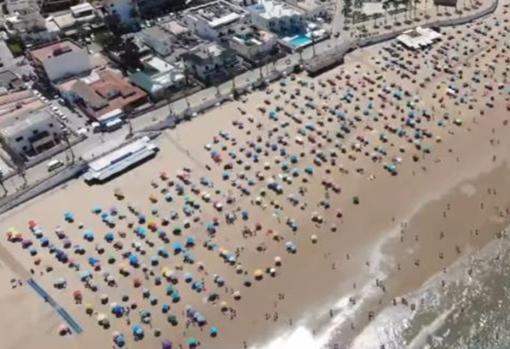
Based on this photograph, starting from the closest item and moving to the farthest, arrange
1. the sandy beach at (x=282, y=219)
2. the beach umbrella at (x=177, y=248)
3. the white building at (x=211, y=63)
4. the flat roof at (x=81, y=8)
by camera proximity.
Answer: the sandy beach at (x=282, y=219), the beach umbrella at (x=177, y=248), the white building at (x=211, y=63), the flat roof at (x=81, y=8)

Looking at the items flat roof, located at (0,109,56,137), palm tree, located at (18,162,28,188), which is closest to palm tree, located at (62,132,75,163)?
flat roof, located at (0,109,56,137)

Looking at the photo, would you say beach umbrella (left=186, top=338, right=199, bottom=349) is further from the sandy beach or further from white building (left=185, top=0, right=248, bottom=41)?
white building (left=185, top=0, right=248, bottom=41)

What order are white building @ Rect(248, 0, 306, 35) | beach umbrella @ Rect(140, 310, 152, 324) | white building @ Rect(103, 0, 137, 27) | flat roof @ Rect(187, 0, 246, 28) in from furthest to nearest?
1. white building @ Rect(103, 0, 137, 27)
2. white building @ Rect(248, 0, 306, 35)
3. flat roof @ Rect(187, 0, 246, 28)
4. beach umbrella @ Rect(140, 310, 152, 324)

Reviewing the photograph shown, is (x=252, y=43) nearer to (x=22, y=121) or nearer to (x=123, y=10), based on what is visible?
(x=123, y=10)

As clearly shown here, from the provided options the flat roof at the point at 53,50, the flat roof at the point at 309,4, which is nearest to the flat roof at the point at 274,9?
the flat roof at the point at 309,4

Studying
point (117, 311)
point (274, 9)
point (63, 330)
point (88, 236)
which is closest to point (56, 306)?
point (63, 330)

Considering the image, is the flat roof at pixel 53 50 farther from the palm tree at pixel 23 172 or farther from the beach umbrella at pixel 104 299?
the beach umbrella at pixel 104 299

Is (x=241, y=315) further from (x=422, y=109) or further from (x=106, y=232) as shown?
(x=422, y=109)
